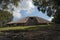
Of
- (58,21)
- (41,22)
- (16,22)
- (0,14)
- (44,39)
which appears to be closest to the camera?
(44,39)

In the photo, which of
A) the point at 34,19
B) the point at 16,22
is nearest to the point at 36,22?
the point at 34,19

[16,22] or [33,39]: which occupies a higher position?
[33,39]

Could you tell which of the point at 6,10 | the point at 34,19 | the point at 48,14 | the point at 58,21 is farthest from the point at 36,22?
the point at 6,10

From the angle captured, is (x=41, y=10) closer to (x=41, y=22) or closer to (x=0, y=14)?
(x=0, y=14)

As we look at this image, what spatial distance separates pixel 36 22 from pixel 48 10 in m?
24.5

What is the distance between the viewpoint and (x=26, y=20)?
66.9m

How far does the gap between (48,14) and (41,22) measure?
1907 cm

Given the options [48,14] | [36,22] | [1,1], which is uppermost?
[1,1]

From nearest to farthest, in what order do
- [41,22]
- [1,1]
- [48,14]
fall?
[1,1] < [48,14] < [41,22]

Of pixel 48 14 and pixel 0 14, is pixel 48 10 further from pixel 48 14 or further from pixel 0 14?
pixel 0 14

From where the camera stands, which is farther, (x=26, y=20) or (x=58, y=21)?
(x=26, y=20)

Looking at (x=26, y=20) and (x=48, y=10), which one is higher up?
(x=48, y=10)

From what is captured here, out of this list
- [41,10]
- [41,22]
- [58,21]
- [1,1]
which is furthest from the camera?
[41,22]

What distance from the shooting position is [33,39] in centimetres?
1511
